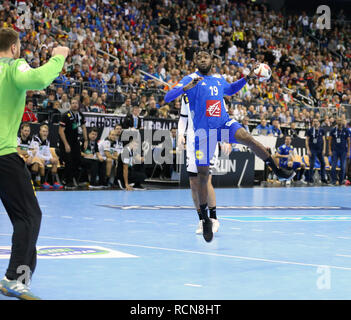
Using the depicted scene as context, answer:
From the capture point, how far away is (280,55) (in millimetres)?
34375

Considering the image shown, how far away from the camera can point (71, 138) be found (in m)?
17.0

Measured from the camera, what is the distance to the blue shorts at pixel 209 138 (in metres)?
8.41

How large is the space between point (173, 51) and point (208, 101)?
19.9m

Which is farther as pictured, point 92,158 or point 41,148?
point 92,158

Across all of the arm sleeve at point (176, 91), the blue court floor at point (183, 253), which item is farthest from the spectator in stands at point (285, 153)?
the arm sleeve at point (176, 91)

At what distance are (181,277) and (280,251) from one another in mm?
2226

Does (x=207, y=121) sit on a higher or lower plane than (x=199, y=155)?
higher

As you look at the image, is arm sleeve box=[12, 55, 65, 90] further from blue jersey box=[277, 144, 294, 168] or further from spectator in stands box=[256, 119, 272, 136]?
spectator in stands box=[256, 119, 272, 136]

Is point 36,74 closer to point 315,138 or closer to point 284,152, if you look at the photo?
point 284,152

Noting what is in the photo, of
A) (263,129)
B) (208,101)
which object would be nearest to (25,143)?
(208,101)

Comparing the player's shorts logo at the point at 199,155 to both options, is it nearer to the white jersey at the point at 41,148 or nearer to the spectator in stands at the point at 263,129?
the white jersey at the point at 41,148

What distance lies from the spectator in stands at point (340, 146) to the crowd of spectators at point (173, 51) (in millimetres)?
2431

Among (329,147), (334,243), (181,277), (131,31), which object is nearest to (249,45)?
(131,31)

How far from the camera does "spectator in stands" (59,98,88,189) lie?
16844mm
